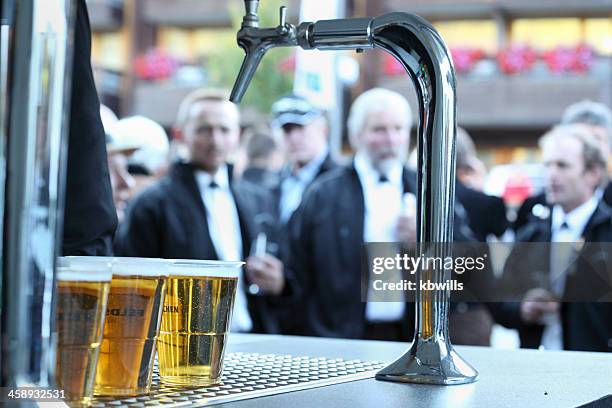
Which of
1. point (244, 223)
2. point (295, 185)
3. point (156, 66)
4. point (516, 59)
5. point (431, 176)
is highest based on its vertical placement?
point (156, 66)

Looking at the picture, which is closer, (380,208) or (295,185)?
(380,208)

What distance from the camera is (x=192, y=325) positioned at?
3.19 feet

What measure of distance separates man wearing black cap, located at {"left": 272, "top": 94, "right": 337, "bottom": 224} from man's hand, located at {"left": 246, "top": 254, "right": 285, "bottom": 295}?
1.17 m

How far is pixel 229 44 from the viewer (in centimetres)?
1642

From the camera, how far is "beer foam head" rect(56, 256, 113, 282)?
2.53 ft

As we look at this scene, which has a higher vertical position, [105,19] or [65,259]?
[105,19]

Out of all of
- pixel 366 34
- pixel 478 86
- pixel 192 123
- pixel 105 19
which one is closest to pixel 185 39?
pixel 105 19

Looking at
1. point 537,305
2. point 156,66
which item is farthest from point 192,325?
point 156,66

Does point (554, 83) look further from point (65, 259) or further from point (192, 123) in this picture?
point (65, 259)

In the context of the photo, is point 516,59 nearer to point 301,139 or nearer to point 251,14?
point 301,139

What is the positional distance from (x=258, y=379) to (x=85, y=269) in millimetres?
302

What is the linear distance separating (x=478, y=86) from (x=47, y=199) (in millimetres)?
14978

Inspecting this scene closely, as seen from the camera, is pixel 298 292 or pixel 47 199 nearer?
pixel 47 199

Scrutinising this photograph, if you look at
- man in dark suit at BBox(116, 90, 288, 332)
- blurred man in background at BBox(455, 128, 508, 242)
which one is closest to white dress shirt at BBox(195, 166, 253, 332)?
man in dark suit at BBox(116, 90, 288, 332)
